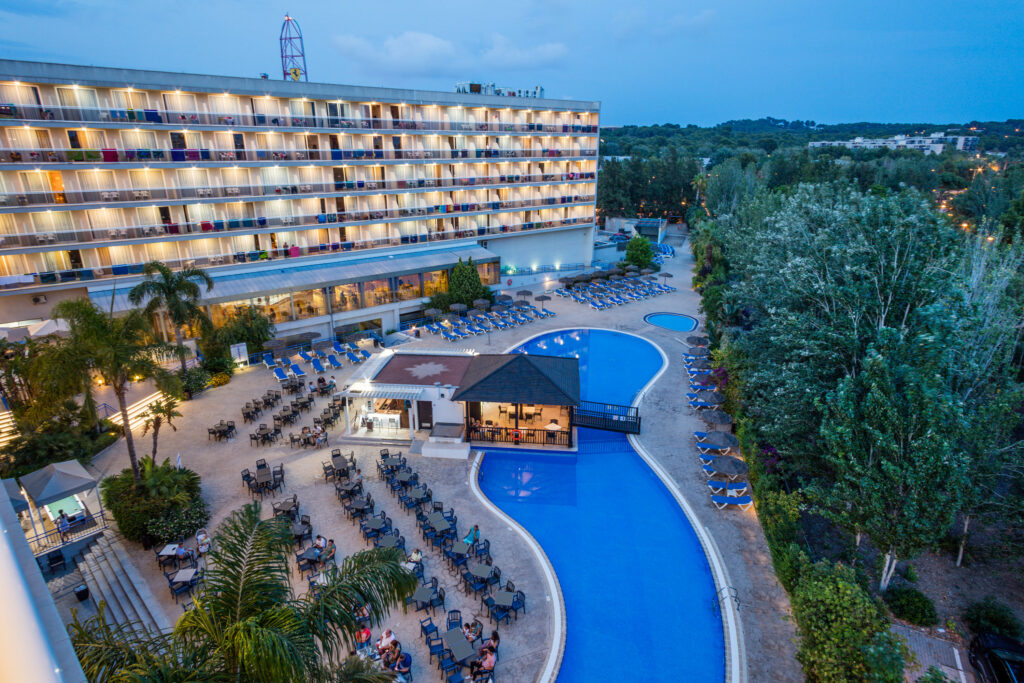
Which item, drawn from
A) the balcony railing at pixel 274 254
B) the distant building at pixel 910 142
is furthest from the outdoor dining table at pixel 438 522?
the distant building at pixel 910 142

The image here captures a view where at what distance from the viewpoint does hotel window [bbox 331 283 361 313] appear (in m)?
35.4

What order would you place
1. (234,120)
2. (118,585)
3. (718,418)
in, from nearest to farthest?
(118,585)
(718,418)
(234,120)

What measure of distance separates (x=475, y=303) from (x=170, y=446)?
69.3 feet

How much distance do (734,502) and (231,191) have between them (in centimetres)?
3316

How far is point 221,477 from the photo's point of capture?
20.0 meters

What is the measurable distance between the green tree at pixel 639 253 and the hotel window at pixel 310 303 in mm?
29864

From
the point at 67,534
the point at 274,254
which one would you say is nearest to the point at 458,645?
the point at 67,534

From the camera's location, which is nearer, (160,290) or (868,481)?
(868,481)

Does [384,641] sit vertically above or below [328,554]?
above

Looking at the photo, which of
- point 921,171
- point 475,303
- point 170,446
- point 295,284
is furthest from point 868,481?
point 921,171

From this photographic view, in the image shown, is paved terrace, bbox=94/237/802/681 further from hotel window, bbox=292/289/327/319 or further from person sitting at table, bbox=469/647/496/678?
hotel window, bbox=292/289/327/319

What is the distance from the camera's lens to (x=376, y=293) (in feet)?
123

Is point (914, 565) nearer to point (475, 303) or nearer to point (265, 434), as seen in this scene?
point (265, 434)

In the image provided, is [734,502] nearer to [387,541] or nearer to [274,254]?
[387,541]
